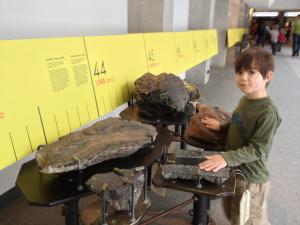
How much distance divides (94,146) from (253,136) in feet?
2.55

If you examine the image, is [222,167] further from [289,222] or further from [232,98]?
[232,98]

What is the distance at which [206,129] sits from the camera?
196cm

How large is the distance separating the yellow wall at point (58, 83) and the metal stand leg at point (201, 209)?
2.65 feet

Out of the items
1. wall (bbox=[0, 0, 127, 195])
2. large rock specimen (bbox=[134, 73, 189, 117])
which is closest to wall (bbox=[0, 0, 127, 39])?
wall (bbox=[0, 0, 127, 195])

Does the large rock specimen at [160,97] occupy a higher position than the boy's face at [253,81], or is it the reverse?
the boy's face at [253,81]

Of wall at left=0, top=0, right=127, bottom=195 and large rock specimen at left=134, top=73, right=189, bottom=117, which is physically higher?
wall at left=0, top=0, right=127, bottom=195

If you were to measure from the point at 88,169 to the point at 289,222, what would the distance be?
172cm

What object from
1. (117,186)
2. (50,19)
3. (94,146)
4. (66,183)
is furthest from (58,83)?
(50,19)

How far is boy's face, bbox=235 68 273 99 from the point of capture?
1.60 metres

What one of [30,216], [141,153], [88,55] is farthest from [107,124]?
Result: [30,216]

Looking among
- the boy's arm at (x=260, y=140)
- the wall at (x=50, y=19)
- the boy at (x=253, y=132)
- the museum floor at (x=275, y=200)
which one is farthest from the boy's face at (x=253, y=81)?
the wall at (x=50, y=19)

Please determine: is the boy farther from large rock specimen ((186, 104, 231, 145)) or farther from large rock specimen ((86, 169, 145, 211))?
large rock specimen ((86, 169, 145, 211))

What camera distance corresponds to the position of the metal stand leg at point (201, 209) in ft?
5.57

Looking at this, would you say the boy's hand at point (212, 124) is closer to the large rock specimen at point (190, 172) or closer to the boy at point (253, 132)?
the boy at point (253, 132)
